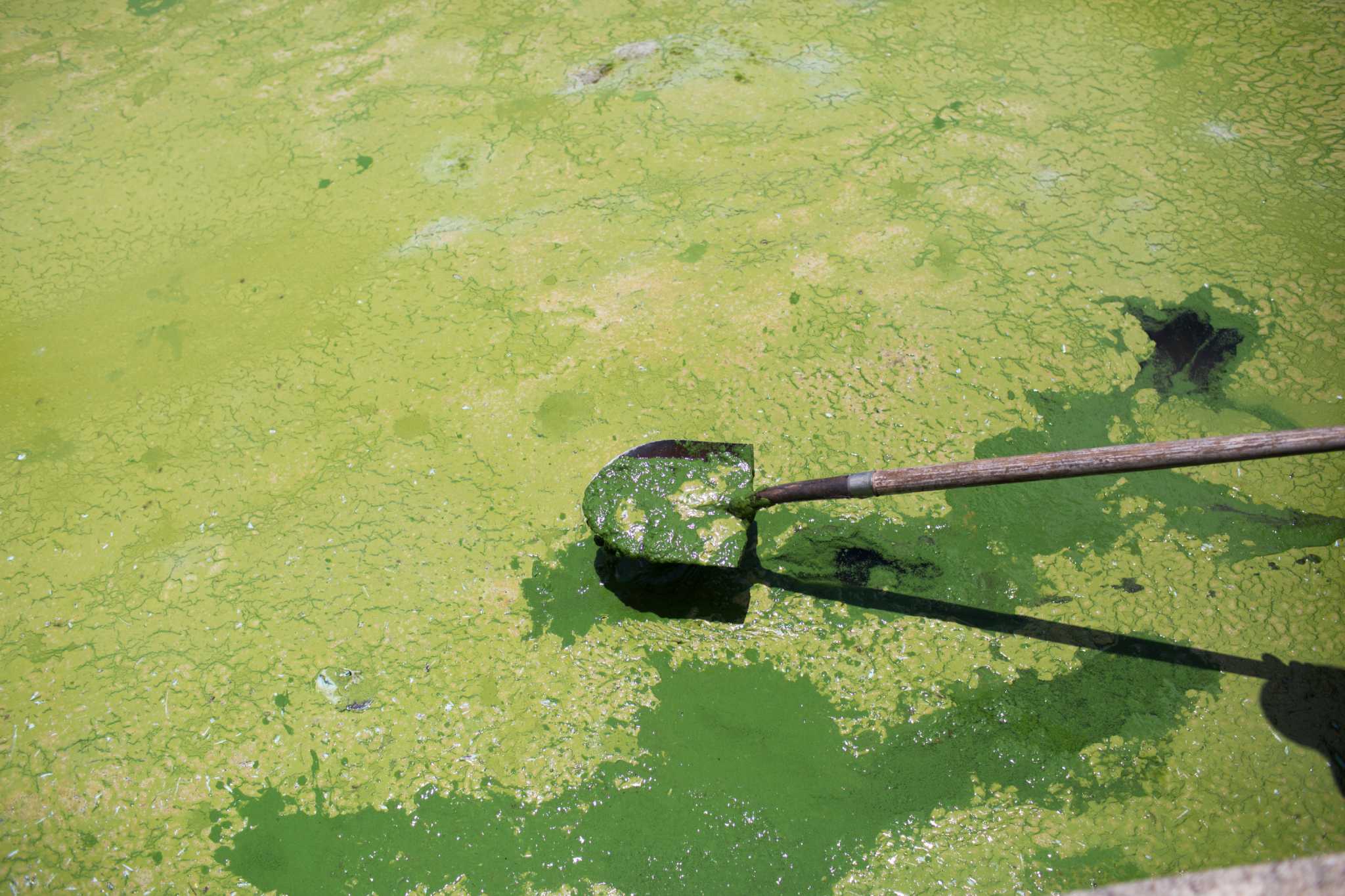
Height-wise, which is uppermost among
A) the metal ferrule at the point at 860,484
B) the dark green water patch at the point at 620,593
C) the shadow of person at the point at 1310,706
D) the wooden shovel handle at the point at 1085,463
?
the wooden shovel handle at the point at 1085,463

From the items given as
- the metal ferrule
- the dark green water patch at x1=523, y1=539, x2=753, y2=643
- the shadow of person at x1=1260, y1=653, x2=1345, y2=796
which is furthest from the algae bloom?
the shadow of person at x1=1260, y1=653, x2=1345, y2=796

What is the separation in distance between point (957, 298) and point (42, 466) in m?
2.59

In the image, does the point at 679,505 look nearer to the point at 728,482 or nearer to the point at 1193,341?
the point at 728,482

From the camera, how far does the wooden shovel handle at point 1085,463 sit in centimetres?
160

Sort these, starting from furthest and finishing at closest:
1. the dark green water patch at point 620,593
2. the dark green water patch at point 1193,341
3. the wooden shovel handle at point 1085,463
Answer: the dark green water patch at point 1193,341 → the dark green water patch at point 620,593 → the wooden shovel handle at point 1085,463

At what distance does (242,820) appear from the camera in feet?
6.23

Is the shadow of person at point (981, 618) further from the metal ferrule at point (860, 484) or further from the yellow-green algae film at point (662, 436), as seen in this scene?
the metal ferrule at point (860, 484)

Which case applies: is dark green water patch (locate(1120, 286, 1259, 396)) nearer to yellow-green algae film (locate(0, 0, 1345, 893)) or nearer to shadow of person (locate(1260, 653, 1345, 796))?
yellow-green algae film (locate(0, 0, 1345, 893))

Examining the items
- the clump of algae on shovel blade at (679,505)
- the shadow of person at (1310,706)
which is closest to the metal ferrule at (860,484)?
the clump of algae on shovel blade at (679,505)

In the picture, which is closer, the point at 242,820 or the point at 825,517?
the point at 242,820

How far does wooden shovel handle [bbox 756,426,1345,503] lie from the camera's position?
5.25ft

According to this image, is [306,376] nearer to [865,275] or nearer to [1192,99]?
[865,275]

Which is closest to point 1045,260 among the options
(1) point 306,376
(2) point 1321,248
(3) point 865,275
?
(3) point 865,275

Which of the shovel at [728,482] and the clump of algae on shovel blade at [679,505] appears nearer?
the shovel at [728,482]
